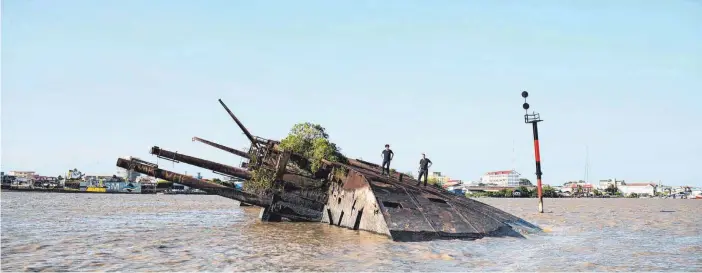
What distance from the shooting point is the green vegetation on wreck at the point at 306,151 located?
79.9 feet

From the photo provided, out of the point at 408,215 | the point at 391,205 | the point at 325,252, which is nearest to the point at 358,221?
the point at 391,205

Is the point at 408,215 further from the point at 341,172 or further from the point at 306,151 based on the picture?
the point at 306,151

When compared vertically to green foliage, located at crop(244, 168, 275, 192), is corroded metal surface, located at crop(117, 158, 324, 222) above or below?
below

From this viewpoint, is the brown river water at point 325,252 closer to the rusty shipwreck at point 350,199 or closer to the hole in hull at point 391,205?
the rusty shipwreck at point 350,199


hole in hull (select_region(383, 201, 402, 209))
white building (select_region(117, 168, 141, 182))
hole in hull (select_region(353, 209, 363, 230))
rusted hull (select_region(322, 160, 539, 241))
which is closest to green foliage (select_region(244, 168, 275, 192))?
rusted hull (select_region(322, 160, 539, 241))

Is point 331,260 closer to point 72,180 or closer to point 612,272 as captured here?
point 612,272

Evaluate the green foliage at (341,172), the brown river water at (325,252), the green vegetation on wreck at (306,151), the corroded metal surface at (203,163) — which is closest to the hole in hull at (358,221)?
the brown river water at (325,252)

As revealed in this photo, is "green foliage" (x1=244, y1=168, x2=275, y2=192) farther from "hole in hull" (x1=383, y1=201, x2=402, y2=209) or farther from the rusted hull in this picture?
"hole in hull" (x1=383, y1=201, x2=402, y2=209)

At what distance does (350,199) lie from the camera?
19703 millimetres

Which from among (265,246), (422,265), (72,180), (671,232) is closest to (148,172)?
(265,246)

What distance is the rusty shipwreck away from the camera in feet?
53.7

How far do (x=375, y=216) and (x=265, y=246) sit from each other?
12.7ft

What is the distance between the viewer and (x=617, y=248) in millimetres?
14484

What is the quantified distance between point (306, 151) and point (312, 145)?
0.42 meters
